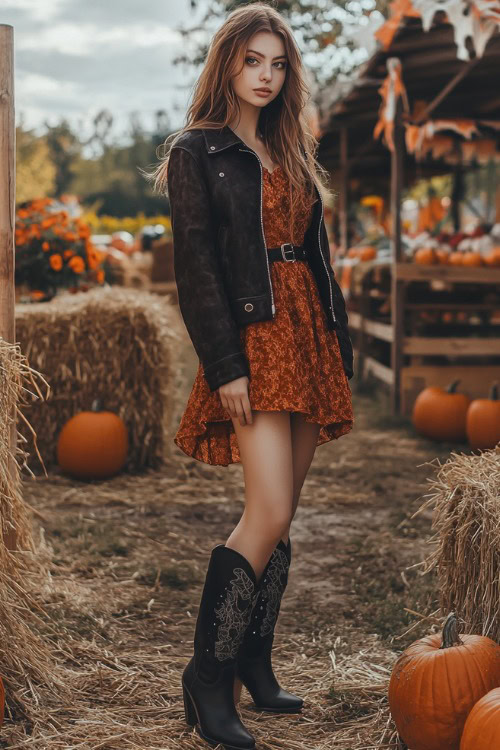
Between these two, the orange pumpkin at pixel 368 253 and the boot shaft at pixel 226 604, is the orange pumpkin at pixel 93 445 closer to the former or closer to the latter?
the boot shaft at pixel 226 604

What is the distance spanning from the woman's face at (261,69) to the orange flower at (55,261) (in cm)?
445

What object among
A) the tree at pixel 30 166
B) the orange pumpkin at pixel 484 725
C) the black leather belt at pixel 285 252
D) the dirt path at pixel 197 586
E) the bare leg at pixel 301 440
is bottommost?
the dirt path at pixel 197 586

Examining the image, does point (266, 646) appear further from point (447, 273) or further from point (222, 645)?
point (447, 273)

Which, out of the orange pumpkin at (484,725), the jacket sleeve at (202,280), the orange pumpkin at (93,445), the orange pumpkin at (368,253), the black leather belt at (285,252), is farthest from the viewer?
the orange pumpkin at (368,253)

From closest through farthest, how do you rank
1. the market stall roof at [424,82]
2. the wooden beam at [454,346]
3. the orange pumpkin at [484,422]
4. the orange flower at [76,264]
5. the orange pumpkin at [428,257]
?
the orange pumpkin at [484,422], the market stall roof at [424,82], the orange flower at [76,264], the wooden beam at [454,346], the orange pumpkin at [428,257]

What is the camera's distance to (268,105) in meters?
2.69

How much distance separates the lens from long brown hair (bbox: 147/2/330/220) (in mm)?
2480

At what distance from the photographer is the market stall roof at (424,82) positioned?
664 centimetres

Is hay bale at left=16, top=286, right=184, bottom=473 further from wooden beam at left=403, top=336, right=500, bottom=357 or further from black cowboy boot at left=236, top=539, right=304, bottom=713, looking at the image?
black cowboy boot at left=236, top=539, right=304, bottom=713

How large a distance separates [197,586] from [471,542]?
5.45ft

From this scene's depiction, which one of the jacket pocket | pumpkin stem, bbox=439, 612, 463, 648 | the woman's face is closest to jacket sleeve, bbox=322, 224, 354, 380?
the jacket pocket

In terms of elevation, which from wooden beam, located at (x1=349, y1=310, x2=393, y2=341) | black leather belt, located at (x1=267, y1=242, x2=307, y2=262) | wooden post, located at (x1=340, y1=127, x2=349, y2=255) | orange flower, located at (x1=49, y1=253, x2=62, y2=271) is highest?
wooden post, located at (x1=340, y1=127, x2=349, y2=255)

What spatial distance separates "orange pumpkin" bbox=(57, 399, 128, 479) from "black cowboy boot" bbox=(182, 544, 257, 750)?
124 inches

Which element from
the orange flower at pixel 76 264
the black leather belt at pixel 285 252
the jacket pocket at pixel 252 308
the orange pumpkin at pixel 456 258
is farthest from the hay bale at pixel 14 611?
the orange pumpkin at pixel 456 258
